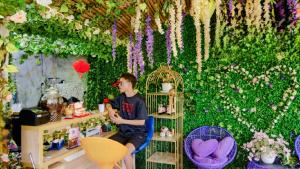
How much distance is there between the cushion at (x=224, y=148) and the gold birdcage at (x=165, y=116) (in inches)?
23.4

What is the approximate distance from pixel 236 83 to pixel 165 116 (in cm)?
115

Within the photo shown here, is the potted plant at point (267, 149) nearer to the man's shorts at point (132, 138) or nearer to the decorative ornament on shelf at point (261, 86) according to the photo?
the decorative ornament on shelf at point (261, 86)

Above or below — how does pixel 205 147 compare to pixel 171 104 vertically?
below

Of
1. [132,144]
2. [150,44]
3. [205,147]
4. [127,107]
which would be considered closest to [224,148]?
[205,147]

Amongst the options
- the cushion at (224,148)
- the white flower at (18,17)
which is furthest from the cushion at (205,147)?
the white flower at (18,17)

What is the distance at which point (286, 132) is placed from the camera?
13.8 ft

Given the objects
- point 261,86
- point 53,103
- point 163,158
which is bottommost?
point 163,158

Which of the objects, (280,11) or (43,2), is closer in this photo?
(43,2)

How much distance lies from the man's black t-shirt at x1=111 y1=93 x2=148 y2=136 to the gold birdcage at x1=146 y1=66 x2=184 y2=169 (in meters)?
0.59

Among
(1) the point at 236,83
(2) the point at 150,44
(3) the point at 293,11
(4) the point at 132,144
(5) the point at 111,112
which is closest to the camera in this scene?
(4) the point at 132,144

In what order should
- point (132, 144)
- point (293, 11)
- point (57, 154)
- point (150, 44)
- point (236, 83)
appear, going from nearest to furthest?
point (57, 154)
point (132, 144)
point (293, 11)
point (236, 83)
point (150, 44)

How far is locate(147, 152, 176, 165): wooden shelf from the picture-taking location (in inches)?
173

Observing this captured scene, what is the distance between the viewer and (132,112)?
3949 mm

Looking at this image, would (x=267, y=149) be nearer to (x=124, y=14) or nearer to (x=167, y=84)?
(x=167, y=84)
